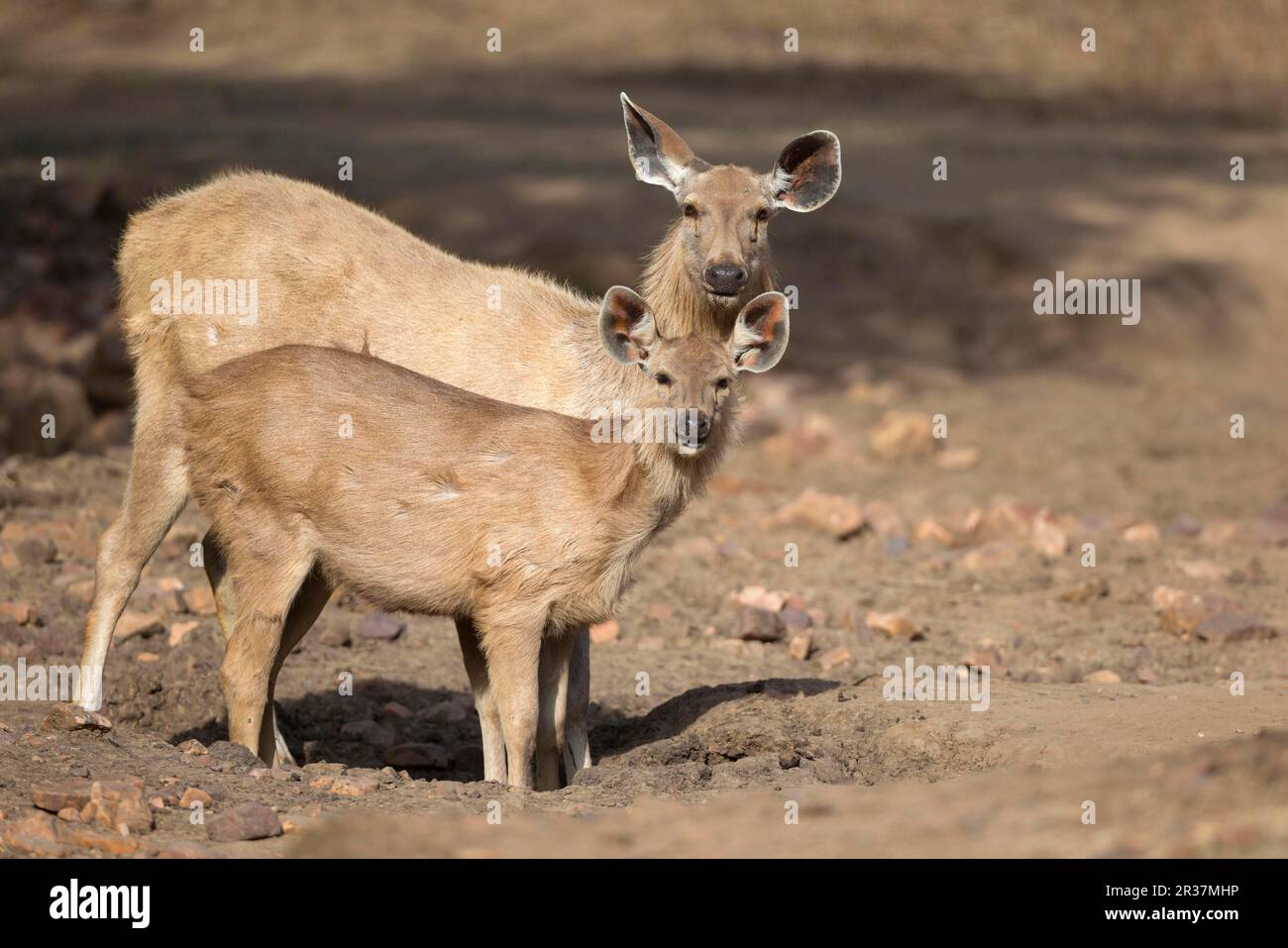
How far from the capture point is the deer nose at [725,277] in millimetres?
8367

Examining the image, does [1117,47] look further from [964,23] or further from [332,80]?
[332,80]

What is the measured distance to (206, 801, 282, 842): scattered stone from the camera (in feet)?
21.5

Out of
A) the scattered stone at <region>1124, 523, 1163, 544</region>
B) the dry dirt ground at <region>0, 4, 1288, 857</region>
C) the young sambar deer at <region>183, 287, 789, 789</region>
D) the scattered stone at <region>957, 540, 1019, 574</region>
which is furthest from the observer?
the scattered stone at <region>1124, 523, 1163, 544</region>

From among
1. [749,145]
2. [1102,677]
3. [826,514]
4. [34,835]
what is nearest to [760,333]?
[1102,677]

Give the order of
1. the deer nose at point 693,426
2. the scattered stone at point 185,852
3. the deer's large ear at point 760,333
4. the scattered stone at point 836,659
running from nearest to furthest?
the scattered stone at point 185,852, the deer nose at point 693,426, the deer's large ear at point 760,333, the scattered stone at point 836,659

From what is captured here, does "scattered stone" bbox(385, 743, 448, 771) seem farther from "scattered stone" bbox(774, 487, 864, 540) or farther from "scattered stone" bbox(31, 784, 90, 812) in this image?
"scattered stone" bbox(774, 487, 864, 540)

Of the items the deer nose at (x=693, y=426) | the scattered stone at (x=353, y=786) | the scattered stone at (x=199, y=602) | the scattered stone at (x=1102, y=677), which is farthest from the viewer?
the scattered stone at (x=199, y=602)

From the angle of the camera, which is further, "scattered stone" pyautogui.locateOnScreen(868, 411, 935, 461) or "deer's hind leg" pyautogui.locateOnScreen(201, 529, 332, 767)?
"scattered stone" pyautogui.locateOnScreen(868, 411, 935, 461)

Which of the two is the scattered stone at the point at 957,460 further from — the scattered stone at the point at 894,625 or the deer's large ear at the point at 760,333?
the deer's large ear at the point at 760,333

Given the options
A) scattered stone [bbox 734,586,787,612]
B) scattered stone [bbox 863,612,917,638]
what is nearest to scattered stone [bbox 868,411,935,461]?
scattered stone [bbox 734,586,787,612]

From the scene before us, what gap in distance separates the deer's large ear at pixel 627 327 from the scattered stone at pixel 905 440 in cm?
761

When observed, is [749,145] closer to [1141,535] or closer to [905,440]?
[905,440]

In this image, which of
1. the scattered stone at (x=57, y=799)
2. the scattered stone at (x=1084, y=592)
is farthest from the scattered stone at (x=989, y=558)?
the scattered stone at (x=57, y=799)

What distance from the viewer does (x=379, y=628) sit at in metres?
10.7
